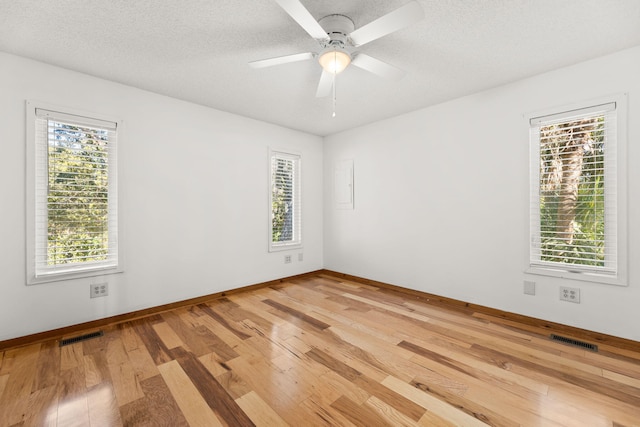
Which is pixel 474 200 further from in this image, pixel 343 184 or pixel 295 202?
pixel 295 202

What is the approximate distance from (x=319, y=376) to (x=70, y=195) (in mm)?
2842

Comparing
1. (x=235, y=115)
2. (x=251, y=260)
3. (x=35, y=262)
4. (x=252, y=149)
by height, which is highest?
(x=235, y=115)

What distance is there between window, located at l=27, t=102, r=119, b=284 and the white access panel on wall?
3118 mm

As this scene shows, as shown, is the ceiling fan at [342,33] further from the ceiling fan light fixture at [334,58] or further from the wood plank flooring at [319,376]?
the wood plank flooring at [319,376]

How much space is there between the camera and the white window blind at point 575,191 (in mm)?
2434

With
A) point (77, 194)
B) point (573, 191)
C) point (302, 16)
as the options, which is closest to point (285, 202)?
point (77, 194)

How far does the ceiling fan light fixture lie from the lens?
2.02 meters

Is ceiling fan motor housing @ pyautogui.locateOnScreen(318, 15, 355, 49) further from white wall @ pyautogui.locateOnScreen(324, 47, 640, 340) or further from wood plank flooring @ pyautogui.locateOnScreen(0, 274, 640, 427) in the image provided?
wood plank flooring @ pyautogui.locateOnScreen(0, 274, 640, 427)

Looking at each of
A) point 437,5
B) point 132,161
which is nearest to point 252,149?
point 132,161

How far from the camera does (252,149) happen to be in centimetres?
406

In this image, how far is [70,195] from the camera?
8.74 feet

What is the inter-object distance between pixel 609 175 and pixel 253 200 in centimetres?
390

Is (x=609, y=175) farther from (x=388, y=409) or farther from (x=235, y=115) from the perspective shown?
(x=235, y=115)

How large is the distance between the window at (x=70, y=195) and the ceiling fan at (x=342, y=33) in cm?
198
